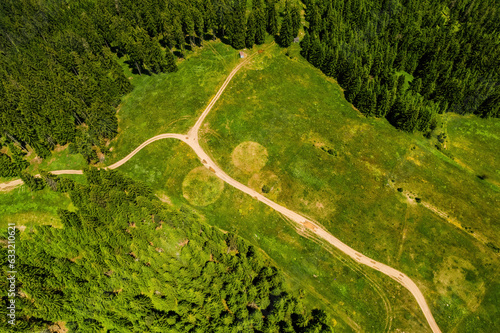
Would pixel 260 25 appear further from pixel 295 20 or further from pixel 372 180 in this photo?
pixel 372 180

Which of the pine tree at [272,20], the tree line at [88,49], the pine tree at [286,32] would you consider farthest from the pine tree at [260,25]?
the pine tree at [286,32]

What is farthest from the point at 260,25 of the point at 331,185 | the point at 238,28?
the point at 331,185

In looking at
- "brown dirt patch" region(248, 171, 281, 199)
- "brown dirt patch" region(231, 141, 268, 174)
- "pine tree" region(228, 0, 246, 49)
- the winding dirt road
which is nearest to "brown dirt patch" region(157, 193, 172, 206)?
the winding dirt road

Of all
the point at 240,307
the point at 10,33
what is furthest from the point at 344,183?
the point at 10,33

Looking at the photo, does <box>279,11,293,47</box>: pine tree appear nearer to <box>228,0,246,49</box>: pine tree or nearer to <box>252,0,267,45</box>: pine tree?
<box>252,0,267,45</box>: pine tree

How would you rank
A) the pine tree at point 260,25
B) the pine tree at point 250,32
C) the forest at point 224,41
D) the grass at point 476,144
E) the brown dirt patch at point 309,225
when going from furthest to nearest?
1. the pine tree at point 260,25
2. the pine tree at point 250,32
3. the forest at point 224,41
4. the grass at point 476,144
5. the brown dirt patch at point 309,225

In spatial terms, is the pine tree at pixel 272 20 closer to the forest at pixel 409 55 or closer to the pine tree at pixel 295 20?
the pine tree at pixel 295 20

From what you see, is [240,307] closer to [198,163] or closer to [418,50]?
[198,163]
